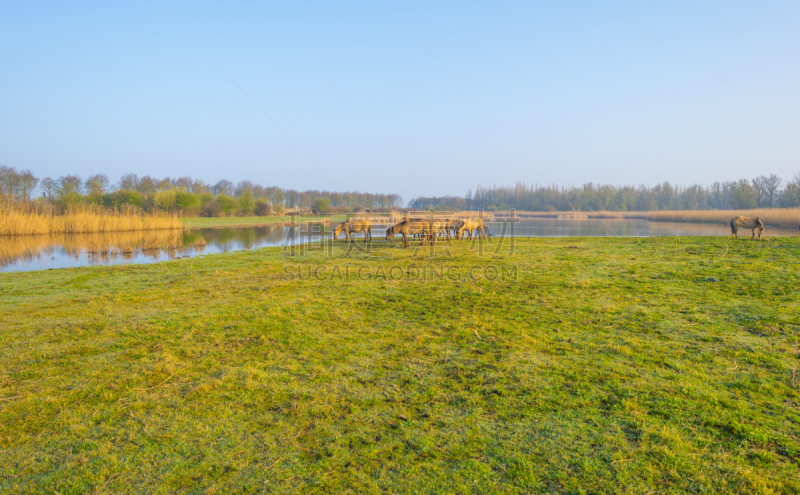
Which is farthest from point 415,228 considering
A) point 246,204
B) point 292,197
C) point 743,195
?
point 292,197

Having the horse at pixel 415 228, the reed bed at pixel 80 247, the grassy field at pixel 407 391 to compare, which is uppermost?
the horse at pixel 415 228

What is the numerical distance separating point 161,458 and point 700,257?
590 inches

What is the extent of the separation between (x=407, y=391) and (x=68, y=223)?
110 ft

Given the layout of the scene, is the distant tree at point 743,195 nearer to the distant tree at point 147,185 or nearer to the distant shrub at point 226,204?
the distant shrub at point 226,204

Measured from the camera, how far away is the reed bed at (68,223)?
954 inches

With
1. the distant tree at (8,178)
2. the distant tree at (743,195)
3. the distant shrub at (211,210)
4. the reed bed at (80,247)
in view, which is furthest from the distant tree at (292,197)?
the distant tree at (743,195)

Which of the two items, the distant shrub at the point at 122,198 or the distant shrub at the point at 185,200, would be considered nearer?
the distant shrub at the point at 122,198

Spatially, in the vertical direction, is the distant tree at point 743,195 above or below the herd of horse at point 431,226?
above

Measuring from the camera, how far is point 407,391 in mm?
3975

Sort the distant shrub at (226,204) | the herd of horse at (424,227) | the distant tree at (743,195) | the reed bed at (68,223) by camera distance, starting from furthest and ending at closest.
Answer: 1. the distant tree at (743,195)
2. the distant shrub at (226,204)
3. the reed bed at (68,223)
4. the herd of horse at (424,227)

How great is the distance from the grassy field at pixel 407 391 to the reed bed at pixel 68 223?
2264 centimetres

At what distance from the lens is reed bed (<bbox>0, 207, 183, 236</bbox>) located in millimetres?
24234

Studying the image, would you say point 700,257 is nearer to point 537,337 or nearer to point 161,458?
point 537,337

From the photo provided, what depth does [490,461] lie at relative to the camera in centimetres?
282
